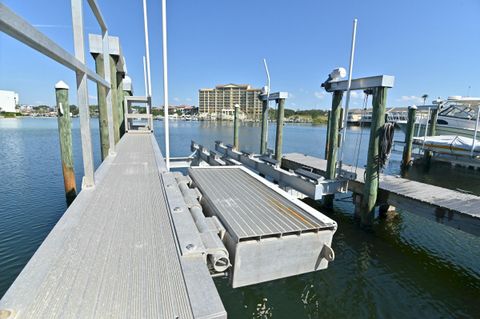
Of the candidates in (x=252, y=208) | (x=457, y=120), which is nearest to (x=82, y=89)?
(x=252, y=208)

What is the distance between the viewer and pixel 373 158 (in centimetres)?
782

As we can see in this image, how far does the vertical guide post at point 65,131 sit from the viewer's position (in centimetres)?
560

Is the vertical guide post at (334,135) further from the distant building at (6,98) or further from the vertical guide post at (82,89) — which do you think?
the distant building at (6,98)

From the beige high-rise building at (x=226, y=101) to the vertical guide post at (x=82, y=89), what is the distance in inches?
4488

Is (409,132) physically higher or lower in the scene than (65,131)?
lower

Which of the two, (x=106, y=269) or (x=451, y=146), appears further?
(x=451, y=146)

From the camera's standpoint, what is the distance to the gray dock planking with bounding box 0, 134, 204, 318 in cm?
187

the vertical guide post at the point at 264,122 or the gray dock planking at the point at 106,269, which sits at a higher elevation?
the vertical guide post at the point at 264,122

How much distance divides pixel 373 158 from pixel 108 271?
25.4ft

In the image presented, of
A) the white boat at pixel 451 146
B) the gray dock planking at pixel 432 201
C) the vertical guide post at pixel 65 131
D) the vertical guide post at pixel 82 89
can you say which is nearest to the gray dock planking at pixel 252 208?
the vertical guide post at pixel 82 89

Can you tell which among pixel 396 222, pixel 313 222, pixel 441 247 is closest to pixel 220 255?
pixel 313 222

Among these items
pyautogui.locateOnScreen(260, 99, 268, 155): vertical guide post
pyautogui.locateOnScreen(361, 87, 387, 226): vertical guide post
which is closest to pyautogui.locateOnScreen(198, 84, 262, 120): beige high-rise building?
pyautogui.locateOnScreen(260, 99, 268, 155): vertical guide post

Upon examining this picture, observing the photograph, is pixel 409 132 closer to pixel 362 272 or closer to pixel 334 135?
pixel 334 135

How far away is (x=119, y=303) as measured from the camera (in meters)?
Answer: 1.94
